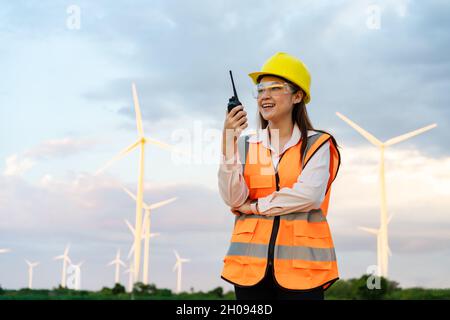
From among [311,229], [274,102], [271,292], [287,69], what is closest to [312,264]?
[311,229]

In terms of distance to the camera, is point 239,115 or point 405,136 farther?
point 405,136

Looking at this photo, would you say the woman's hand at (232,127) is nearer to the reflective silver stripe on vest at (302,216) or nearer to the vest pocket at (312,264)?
the reflective silver stripe on vest at (302,216)

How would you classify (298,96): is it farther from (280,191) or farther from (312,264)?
(312,264)

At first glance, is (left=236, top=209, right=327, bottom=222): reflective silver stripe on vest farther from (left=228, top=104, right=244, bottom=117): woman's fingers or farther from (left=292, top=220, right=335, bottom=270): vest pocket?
(left=228, top=104, right=244, bottom=117): woman's fingers

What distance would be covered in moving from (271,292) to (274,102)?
1.64m

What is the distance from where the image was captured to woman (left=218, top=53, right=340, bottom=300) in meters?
5.50

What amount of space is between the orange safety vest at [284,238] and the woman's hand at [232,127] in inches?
11.1

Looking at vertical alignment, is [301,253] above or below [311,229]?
below

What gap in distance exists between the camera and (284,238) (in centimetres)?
556

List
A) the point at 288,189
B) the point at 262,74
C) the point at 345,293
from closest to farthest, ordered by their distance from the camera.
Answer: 1. the point at 288,189
2. the point at 262,74
3. the point at 345,293

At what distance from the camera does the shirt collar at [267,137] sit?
592 cm

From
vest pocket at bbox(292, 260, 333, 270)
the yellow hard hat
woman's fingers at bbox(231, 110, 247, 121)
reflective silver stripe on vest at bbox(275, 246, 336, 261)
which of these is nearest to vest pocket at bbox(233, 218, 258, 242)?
reflective silver stripe on vest at bbox(275, 246, 336, 261)
